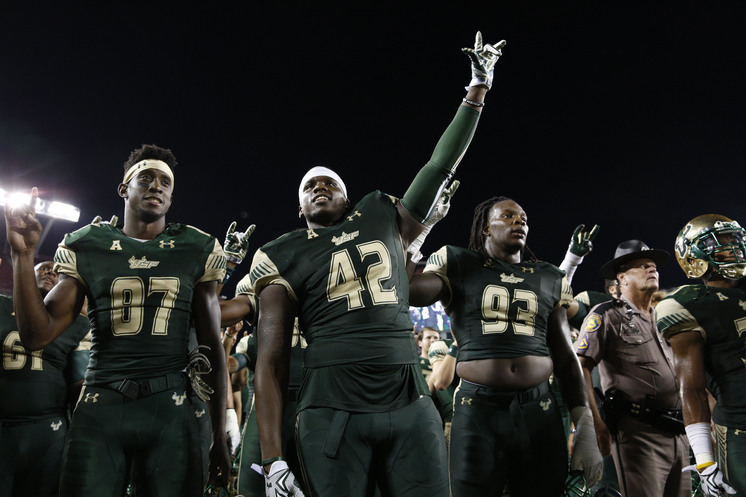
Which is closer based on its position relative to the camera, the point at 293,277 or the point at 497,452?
the point at 293,277

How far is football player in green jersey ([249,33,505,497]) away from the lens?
2.49 metres

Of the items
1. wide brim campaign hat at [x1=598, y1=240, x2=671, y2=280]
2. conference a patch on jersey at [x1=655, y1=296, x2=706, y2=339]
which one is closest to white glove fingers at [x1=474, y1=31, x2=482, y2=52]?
conference a patch on jersey at [x1=655, y1=296, x2=706, y2=339]

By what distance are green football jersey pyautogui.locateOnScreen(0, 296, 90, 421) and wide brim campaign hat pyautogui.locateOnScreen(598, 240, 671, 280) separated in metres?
5.02

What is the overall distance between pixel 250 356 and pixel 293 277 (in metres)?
3.89

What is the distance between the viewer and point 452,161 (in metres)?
2.86

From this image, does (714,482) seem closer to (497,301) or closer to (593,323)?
(497,301)

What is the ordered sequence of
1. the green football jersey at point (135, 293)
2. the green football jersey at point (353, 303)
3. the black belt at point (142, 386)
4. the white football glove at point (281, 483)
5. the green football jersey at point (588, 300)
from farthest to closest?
the green football jersey at point (588, 300), the green football jersey at point (135, 293), the black belt at point (142, 386), the green football jersey at point (353, 303), the white football glove at point (281, 483)

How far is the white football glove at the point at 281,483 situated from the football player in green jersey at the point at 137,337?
81cm

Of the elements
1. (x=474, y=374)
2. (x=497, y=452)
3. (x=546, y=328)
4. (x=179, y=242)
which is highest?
(x=179, y=242)

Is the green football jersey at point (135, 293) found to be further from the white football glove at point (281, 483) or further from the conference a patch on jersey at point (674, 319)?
the conference a patch on jersey at point (674, 319)

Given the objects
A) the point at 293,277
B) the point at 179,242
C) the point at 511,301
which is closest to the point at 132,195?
the point at 179,242

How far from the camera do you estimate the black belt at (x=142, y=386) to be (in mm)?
3014

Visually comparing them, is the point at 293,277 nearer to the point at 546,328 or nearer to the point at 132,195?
the point at 132,195

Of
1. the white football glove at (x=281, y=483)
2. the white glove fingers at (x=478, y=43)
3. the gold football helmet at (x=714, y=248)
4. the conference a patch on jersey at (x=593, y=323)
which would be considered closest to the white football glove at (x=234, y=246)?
the white glove fingers at (x=478, y=43)
